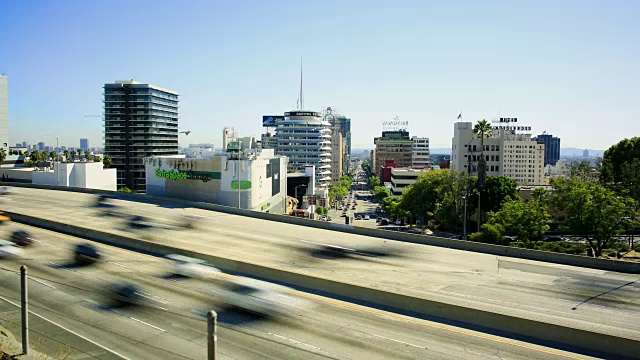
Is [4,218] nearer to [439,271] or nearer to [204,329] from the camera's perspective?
[204,329]

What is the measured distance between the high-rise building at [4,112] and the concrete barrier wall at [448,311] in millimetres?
183472

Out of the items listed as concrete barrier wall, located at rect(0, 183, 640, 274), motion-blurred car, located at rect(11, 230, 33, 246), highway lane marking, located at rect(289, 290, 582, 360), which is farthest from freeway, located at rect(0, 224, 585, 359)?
concrete barrier wall, located at rect(0, 183, 640, 274)

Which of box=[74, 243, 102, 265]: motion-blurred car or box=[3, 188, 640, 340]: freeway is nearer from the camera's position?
box=[3, 188, 640, 340]: freeway

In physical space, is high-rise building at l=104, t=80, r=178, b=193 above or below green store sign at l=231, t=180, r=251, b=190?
above

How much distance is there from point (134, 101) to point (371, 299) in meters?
176

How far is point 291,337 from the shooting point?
1966 cm

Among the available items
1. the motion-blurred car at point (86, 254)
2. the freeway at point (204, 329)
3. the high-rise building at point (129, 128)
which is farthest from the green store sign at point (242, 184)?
the high-rise building at point (129, 128)

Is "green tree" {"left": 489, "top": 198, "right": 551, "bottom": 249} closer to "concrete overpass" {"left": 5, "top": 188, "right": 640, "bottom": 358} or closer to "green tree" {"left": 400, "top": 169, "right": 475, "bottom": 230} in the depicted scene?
"concrete overpass" {"left": 5, "top": 188, "right": 640, "bottom": 358}

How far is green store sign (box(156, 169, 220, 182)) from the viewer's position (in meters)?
78.6

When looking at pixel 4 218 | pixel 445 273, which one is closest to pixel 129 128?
pixel 4 218

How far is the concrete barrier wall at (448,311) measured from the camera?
62.6ft

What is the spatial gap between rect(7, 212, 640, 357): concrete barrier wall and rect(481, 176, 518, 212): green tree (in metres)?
63.1

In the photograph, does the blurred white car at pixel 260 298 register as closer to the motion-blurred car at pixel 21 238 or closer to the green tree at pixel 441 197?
the motion-blurred car at pixel 21 238

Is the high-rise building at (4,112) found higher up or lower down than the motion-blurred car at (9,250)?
higher up
